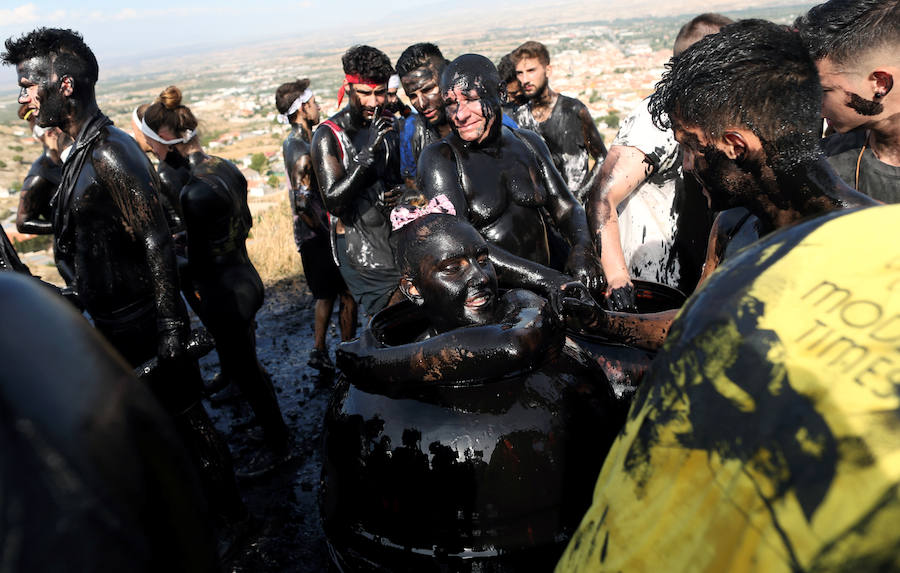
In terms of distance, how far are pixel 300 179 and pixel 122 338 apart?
2.87m

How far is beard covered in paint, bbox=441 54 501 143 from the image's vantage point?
331 cm

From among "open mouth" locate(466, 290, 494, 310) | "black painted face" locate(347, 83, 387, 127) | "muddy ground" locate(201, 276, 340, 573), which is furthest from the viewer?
"black painted face" locate(347, 83, 387, 127)

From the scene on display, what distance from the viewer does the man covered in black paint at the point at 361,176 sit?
15.2ft

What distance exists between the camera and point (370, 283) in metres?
4.89

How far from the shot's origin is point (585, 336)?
8.01ft

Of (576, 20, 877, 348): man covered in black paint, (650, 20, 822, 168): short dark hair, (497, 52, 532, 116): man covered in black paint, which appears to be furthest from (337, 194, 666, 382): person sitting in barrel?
(497, 52, 532, 116): man covered in black paint

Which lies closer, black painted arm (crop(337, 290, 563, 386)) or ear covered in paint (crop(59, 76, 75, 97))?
black painted arm (crop(337, 290, 563, 386))

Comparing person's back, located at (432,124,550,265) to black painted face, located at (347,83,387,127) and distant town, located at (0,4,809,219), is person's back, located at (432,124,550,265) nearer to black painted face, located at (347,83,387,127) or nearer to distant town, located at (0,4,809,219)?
black painted face, located at (347,83,387,127)

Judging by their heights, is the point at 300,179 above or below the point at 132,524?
below

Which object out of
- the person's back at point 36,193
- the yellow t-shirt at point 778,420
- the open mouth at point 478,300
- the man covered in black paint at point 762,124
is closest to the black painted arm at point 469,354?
the open mouth at point 478,300

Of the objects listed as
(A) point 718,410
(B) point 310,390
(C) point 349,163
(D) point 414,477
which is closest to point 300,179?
(C) point 349,163

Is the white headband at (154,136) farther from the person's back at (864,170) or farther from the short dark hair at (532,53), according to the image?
the person's back at (864,170)

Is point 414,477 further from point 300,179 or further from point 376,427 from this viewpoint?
point 300,179

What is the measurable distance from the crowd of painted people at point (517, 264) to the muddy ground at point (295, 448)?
21 centimetres
